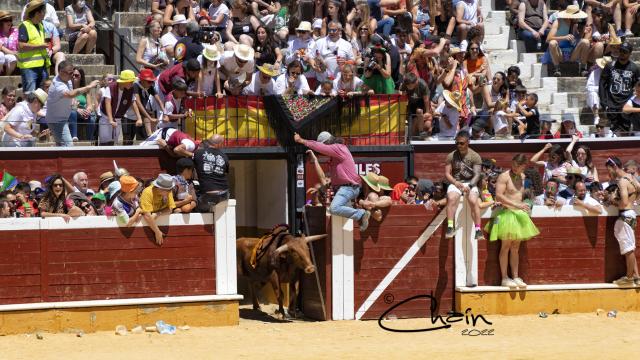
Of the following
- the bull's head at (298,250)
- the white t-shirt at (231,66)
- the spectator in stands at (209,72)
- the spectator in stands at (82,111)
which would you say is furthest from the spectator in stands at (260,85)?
the bull's head at (298,250)

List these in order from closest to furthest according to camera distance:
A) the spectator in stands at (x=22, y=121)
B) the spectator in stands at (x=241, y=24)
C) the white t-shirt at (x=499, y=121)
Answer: the spectator in stands at (x=22, y=121)
the white t-shirt at (x=499, y=121)
the spectator in stands at (x=241, y=24)

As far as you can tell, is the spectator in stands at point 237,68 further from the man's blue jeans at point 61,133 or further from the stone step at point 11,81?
the stone step at point 11,81

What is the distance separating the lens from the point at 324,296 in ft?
58.3

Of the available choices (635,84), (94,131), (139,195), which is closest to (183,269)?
(139,195)

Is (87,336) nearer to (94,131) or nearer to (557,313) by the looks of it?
(94,131)

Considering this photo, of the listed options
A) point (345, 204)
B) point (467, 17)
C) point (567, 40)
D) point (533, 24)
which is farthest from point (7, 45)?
point (567, 40)

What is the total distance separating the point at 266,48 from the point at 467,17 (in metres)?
3.62

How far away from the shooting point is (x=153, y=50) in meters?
20.5

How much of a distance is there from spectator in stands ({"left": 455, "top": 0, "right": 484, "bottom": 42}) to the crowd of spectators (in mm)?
21

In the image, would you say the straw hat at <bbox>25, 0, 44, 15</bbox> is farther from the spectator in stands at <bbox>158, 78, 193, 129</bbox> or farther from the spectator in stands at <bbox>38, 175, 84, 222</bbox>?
the spectator in stands at <bbox>38, 175, 84, 222</bbox>

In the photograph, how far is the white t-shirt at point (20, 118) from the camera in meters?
18.4

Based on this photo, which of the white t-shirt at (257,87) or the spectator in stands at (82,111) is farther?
the white t-shirt at (257,87)

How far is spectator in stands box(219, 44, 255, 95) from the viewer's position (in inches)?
764

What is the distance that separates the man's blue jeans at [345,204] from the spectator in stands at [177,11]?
4.56 m
